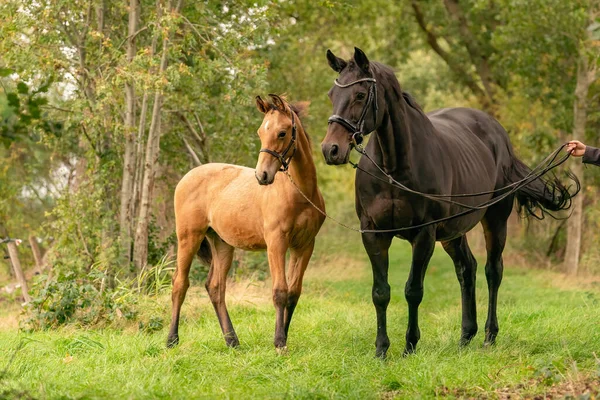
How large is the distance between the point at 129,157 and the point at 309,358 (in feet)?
19.1

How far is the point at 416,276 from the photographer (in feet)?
23.0

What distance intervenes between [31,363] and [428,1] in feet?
59.7

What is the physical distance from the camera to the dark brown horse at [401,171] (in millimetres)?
6430

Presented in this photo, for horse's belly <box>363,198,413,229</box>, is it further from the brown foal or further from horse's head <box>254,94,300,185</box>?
horse's head <box>254,94,300,185</box>

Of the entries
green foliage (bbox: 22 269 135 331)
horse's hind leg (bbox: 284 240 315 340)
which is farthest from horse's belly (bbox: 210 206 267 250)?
green foliage (bbox: 22 269 135 331)

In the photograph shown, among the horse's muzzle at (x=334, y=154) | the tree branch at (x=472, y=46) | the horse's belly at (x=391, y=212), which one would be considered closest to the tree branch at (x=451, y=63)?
the tree branch at (x=472, y=46)

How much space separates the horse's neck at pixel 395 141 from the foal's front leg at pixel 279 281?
121cm

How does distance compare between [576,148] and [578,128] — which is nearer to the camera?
[576,148]

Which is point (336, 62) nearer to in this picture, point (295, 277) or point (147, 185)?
point (295, 277)

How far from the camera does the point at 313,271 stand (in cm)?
1675

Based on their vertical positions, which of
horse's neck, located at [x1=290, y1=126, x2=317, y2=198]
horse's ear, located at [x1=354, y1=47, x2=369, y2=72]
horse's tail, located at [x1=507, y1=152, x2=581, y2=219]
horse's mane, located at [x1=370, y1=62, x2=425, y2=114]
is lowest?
horse's tail, located at [x1=507, y1=152, x2=581, y2=219]

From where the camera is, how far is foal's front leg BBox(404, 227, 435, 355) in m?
6.85

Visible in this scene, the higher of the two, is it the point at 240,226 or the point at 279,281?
the point at 240,226

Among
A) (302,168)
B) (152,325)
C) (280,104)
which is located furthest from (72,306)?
(280,104)
